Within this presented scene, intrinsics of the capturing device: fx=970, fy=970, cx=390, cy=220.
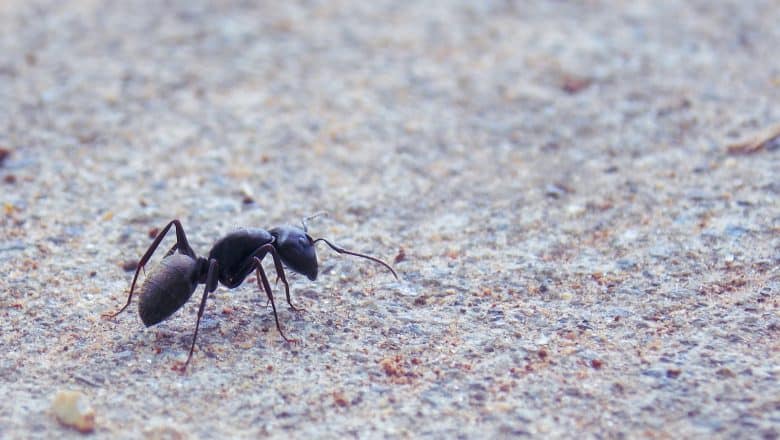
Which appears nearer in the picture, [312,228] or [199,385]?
[199,385]

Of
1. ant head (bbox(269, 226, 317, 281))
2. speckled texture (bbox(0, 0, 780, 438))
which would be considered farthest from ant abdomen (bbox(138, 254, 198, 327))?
ant head (bbox(269, 226, 317, 281))

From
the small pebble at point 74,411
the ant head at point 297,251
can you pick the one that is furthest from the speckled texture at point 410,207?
the ant head at point 297,251

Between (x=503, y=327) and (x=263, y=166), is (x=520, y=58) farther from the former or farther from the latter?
(x=503, y=327)

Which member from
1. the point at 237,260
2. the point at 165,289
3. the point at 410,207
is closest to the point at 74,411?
the point at 165,289

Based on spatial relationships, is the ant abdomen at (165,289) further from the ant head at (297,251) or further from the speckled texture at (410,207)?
the ant head at (297,251)

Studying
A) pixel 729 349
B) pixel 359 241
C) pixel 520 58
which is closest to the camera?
pixel 729 349

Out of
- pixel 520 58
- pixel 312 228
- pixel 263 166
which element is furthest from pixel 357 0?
pixel 312 228

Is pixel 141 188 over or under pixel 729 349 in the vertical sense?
under
